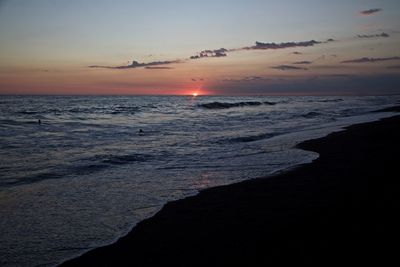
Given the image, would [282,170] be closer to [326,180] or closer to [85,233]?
[326,180]

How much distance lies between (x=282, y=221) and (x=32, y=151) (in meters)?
12.5

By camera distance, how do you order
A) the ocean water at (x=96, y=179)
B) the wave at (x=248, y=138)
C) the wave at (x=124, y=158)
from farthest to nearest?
the wave at (x=248, y=138)
the wave at (x=124, y=158)
the ocean water at (x=96, y=179)

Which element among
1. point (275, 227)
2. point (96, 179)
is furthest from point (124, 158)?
point (275, 227)

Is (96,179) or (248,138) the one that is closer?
(96,179)

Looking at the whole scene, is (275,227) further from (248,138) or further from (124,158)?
(248,138)

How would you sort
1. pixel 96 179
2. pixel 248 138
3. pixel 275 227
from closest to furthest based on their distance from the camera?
1. pixel 275 227
2. pixel 96 179
3. pixel 248 138

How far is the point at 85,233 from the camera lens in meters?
6.11

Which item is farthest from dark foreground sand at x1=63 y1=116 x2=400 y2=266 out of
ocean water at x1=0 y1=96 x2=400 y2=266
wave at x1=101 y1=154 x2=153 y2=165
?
wave at x1=101 y1=154 x2=153 y2=165

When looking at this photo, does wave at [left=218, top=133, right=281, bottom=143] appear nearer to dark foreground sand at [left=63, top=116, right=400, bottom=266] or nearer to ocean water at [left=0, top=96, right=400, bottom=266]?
ocean water at [left=0, top=96, right=400, bottom=266]

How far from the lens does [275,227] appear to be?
5.90m

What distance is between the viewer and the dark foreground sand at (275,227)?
4801mm

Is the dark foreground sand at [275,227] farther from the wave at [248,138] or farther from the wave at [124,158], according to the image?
the wave at [248,138]

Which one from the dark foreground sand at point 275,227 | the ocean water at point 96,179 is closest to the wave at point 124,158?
the ocean water at point 96,179

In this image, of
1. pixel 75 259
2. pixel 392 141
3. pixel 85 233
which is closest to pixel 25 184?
pixel 85 233
